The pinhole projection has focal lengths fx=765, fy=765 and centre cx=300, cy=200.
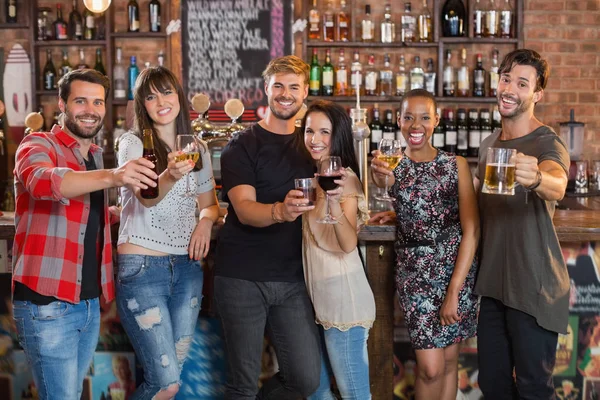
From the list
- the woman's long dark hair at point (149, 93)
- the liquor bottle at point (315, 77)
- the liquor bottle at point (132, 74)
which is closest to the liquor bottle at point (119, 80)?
the liquor bottle at point (132, 74)

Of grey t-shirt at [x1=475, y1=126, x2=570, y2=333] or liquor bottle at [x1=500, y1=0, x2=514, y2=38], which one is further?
liquor bottle at [x1=500, y1=0, x2=514, y2=38]

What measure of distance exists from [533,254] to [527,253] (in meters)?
0.02

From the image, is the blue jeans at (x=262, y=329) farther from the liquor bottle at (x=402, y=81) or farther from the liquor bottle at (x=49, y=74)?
the liquor bottle at (x=49, y=74)

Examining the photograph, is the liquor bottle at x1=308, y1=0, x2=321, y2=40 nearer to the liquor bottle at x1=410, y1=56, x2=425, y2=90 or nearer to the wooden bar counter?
the liquor bottle at x1=410, y1=56, x2=425, y2=90

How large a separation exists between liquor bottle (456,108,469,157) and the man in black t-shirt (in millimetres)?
3127

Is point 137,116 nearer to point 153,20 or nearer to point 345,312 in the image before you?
point 345,312

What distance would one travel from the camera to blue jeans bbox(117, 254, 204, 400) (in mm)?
2516

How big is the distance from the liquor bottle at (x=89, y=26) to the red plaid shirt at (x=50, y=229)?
3578 mm

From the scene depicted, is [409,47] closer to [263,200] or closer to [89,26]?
[89,26]

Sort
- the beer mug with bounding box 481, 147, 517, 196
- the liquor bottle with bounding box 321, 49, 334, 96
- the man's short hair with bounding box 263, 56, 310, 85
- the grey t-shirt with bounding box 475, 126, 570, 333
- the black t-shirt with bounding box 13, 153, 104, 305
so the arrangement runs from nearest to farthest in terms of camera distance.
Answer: the beer mug with bounding box 481, 147, 517, 196 → the black t-shirt with bounding box 13, 153, 104, 305 → the grey t-shirt with bounding box 475, 126, 570, 333 → the man's short hair with bounding box 263, 56, 310, 85 → the liquor bottle with bounding box 321, 49, 334, 96

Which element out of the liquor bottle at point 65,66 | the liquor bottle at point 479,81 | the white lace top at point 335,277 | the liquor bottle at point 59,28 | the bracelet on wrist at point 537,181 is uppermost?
the liquor bottle at point 59,28

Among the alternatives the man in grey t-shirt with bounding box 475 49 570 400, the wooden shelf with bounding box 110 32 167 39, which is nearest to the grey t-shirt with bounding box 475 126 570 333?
the man in grey t-shirt with bounding box 475 49 570 400

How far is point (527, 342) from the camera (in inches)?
99.5

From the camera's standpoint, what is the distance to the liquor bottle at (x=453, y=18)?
5539mm
